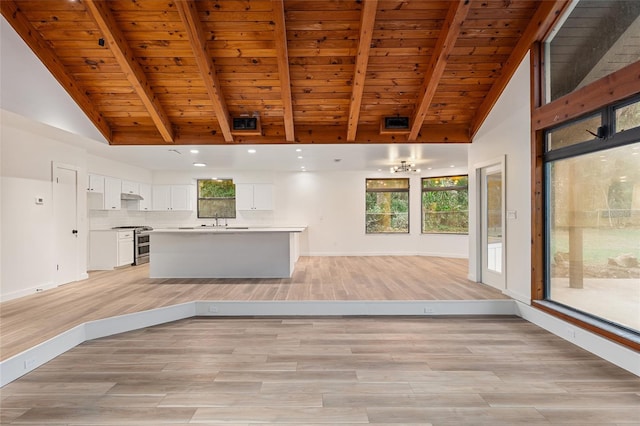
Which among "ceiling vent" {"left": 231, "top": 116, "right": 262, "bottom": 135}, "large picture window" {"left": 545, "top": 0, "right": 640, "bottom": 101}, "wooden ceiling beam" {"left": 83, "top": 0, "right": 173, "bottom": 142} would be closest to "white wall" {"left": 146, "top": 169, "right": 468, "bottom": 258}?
"ceiling vent" {"left": 231, "top": 116, "right": 262, "bottom": 135}

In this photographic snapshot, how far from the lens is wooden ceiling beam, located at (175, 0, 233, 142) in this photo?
10.6ft

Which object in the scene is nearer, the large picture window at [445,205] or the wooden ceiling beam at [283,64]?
the wooden ceiling beam at [283,64]

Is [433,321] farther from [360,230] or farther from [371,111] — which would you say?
[360,230]

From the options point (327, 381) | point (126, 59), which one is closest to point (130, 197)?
point (126, 59)

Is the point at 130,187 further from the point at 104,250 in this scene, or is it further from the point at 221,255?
the point at 221,255

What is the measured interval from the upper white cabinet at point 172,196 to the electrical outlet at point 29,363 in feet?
19.3

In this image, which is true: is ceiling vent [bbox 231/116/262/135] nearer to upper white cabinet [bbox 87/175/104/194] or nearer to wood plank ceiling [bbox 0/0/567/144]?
wood plank ceiling [bbox 0/0/567/144]

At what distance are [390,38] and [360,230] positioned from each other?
5.43m

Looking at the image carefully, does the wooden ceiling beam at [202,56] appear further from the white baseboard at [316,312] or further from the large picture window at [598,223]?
the large picture window at [598,223]

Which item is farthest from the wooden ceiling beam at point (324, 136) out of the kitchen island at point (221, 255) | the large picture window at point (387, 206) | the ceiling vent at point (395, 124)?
the large picture window at point (387, 206)

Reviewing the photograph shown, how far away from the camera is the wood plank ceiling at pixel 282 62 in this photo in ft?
11.4

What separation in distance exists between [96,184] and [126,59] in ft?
11.9

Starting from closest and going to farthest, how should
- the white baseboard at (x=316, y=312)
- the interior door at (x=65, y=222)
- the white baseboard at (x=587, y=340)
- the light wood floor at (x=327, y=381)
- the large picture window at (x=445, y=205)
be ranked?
the light wood floor at (x=327, y=381)
the white baseboard at (x=587, y=340)
the white baseboard at (x=316, y=312)
the interior door at (x=65, y=222)
the large picture window at (x=445, y=205)

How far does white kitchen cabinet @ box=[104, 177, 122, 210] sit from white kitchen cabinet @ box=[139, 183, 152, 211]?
0.82 m
